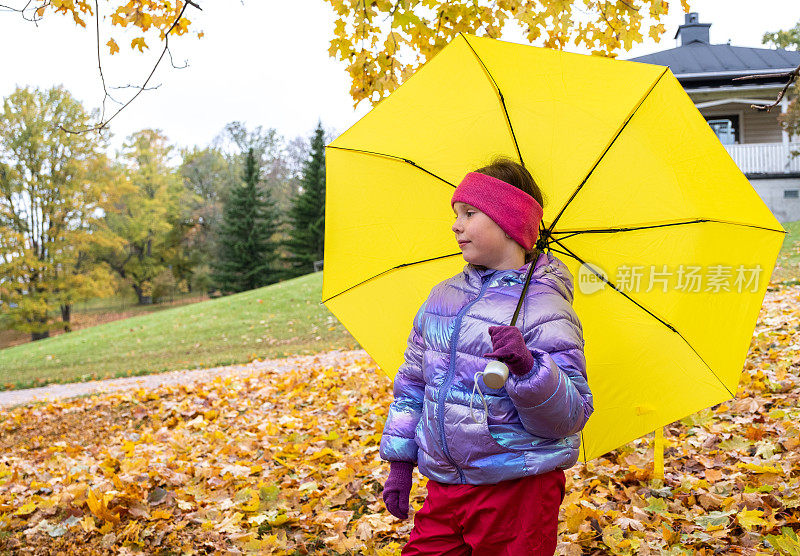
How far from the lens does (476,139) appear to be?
2459 millimetres

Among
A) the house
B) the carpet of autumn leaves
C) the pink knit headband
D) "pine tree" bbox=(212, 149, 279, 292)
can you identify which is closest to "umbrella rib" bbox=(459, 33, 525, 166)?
the pink knit headband

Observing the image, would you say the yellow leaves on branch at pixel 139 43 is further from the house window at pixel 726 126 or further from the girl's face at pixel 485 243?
the house window at pixel 726 126

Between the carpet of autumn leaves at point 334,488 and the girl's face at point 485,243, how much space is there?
1.77 m

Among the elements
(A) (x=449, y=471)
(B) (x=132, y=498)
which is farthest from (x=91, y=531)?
(A) (x=449, y=471)

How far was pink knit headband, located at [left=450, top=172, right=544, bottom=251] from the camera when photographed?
2.11 metres

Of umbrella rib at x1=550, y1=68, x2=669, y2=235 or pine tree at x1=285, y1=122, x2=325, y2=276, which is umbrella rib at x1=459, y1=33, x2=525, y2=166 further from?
pine tree at x1=285, y1=122, x2=325, y2=276

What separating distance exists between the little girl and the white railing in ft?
67.0

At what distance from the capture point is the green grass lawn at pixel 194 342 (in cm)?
1296

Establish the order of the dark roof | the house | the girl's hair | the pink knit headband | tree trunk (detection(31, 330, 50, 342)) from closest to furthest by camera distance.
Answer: the pink knit headband → the girl's hair → the house → the dark roof → tree trunk (detection(31, 330, 50, 342))

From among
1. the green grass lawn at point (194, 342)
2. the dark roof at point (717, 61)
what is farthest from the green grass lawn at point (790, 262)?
the green grass lawn at point (194, 342)

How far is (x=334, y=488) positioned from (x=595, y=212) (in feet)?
8.85

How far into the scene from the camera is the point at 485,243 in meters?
2.14

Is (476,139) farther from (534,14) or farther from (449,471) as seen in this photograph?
(534,14)

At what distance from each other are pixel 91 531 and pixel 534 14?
Result: 471cm
